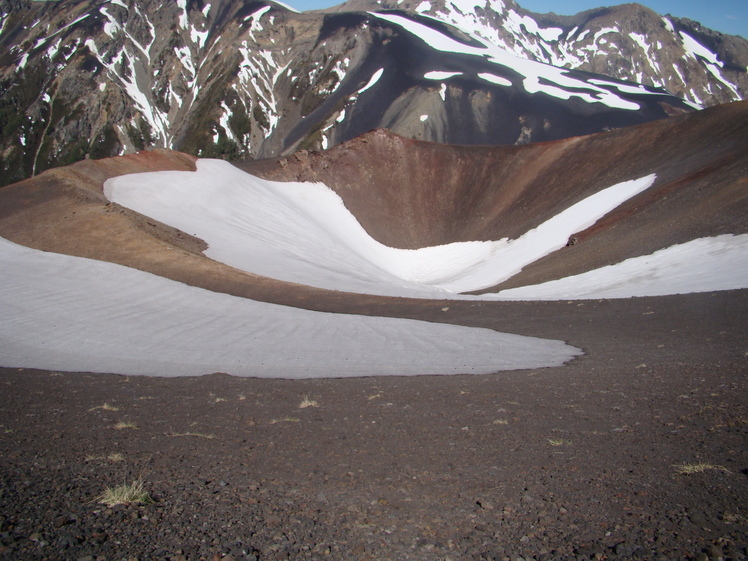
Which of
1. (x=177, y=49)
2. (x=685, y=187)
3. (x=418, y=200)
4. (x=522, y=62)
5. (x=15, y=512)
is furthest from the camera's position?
(x=177, y=49)

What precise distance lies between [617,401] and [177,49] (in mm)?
191200

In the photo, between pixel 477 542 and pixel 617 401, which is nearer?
pixel 477 542

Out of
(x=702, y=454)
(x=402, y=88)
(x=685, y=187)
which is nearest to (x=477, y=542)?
(x=702, y=454)

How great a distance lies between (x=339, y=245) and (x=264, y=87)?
119 meters

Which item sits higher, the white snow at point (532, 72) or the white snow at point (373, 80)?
the white snow at point (532, 72)

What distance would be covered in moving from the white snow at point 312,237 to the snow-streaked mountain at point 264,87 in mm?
56783

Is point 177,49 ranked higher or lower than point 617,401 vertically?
higher

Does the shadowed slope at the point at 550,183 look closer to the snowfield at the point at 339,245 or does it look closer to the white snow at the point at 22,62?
the snowfield at the point at 339,245

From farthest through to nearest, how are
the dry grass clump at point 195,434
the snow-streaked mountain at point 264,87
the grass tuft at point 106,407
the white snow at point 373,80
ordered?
the white snow at point 373,80 → the snow-streaked mountain at point 264,87 → the grass tuft at point 106,407 → the dry grass clump at point 195,434

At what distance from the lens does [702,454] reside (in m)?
6.46

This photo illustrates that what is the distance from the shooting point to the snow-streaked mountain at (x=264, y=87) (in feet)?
364

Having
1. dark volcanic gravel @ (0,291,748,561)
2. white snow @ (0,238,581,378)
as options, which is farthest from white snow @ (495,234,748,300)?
dark volcanic gravel @ (0,291,748,561)

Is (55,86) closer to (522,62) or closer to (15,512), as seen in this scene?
(522,62)

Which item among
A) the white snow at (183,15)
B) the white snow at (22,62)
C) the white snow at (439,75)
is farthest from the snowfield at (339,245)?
the white snow at (22,62)
